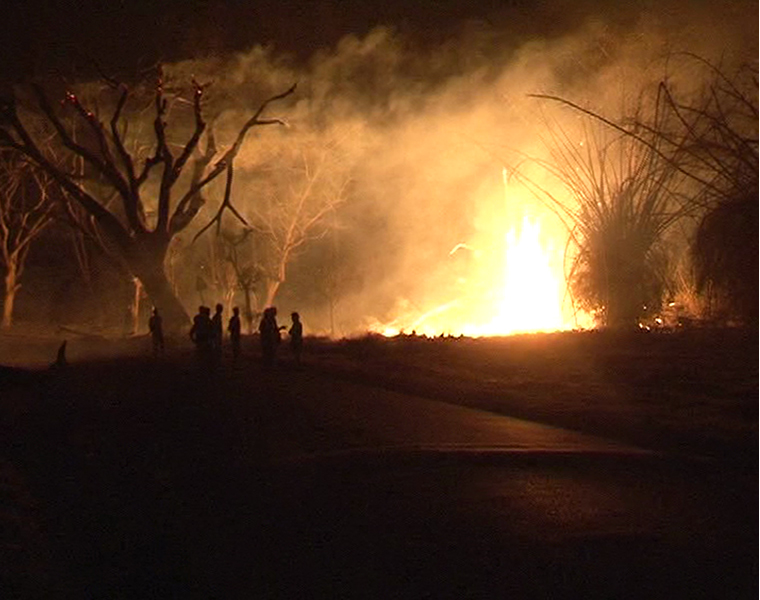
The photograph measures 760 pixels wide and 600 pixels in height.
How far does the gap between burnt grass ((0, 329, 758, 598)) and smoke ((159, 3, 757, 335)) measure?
9.48m

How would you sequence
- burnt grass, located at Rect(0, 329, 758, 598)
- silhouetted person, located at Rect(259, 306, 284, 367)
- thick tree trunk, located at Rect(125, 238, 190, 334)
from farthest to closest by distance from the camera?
thick tree trunk, located at Rect(125, 238, 190, 334) → silhouetted person, located at Rect(259, 306, 284, 367) → burnt grass, located at Rect(0, 329, 758, 598)

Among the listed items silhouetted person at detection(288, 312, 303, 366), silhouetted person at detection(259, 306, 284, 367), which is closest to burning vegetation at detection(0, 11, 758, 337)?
silhouetted person at detection(288, 312, 303, 366)

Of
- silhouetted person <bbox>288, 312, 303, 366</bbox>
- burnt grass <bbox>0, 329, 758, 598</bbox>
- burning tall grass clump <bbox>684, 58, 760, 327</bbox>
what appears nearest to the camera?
burnt grass <bbox>0, 329, 758, 598</bbox>

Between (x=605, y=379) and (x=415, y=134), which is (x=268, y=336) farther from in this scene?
(x=415, y=134)

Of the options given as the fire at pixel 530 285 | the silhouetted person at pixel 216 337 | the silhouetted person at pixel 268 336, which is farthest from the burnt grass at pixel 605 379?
the fire at pixel 530 285

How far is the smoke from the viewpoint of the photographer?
25.2 metres

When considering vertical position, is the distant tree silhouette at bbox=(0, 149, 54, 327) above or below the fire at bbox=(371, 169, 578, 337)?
above

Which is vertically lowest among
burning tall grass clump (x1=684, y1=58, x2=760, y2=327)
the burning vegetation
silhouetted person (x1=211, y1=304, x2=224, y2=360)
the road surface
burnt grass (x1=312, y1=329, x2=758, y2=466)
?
the road surface

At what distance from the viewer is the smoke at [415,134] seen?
25219 millimetres

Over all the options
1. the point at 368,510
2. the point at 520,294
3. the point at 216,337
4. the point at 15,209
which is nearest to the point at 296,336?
the point at 216,337

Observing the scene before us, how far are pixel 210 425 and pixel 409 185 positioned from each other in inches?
1064

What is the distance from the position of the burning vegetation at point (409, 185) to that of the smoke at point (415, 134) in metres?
0.08

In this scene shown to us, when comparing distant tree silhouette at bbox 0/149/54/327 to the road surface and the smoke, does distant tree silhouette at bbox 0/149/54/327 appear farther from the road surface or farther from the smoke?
the road surface

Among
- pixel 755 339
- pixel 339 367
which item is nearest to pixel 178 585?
pixel 755 339
